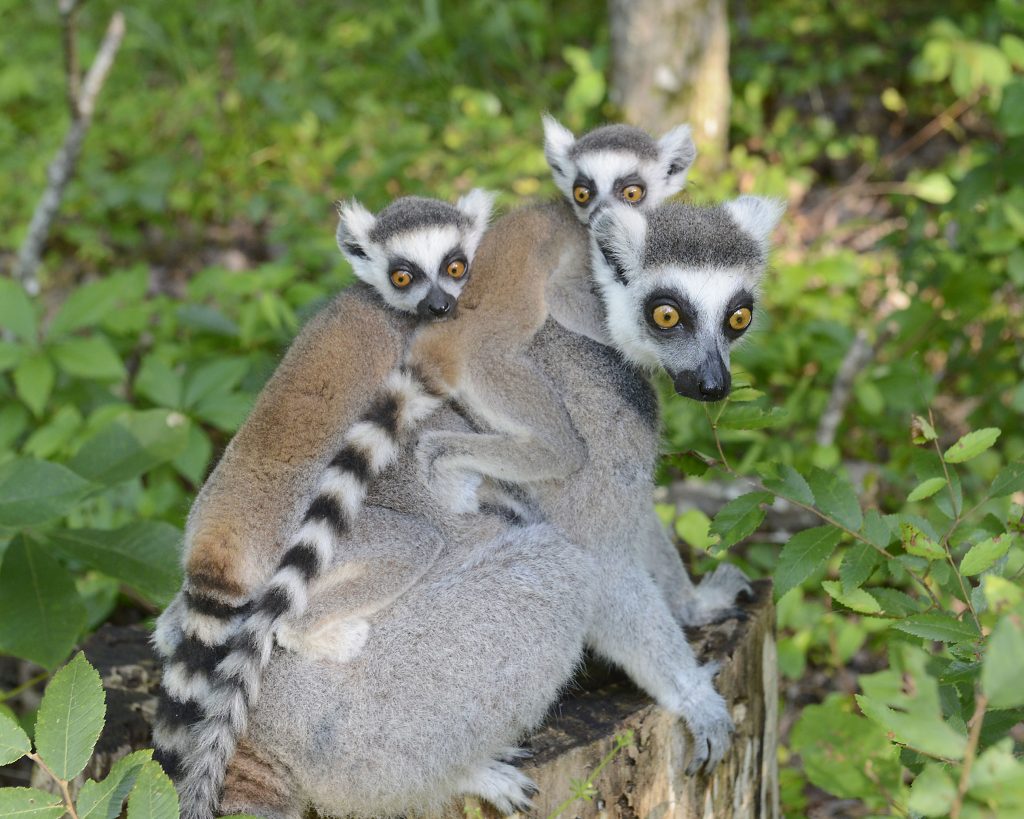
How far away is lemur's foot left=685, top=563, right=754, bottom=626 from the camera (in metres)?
3.57

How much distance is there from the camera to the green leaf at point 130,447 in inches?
130

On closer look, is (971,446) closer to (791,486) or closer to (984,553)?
(984,553)

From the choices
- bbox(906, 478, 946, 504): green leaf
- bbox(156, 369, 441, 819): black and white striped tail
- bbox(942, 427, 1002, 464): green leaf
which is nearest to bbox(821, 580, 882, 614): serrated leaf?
bbox(906, 478, 946, 504): green leaf

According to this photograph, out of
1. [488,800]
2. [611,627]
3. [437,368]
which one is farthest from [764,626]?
[437,368]

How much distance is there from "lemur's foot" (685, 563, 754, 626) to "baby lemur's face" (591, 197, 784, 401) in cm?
98

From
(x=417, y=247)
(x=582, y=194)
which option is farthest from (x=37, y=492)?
(x=582, y=194)

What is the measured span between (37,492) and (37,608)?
38cm

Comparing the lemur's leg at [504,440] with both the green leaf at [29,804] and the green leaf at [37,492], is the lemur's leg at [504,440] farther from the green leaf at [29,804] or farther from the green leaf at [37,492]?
the green leaf at [29,804]

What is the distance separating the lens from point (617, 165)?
4.05 metres

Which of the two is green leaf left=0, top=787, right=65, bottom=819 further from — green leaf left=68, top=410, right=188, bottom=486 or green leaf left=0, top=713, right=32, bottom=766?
green leaf left=68, top=410, right=188, bottom=486

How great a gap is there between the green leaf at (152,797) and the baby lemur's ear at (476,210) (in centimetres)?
232

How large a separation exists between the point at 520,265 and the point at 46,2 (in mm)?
9868

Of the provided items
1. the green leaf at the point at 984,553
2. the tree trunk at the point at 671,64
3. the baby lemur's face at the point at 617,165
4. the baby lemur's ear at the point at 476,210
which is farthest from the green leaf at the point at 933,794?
the tree trunk at the point at 671,64

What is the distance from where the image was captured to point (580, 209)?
12.8ft
